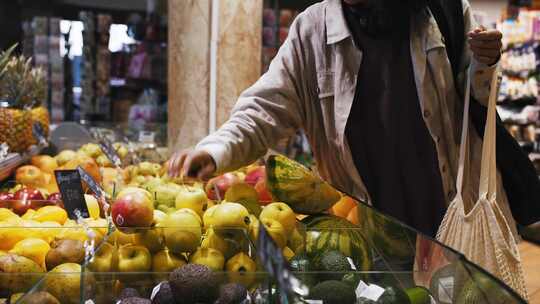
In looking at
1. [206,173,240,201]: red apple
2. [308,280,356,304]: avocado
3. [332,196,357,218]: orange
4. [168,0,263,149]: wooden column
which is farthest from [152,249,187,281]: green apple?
[168,0,263,149]: wooden column

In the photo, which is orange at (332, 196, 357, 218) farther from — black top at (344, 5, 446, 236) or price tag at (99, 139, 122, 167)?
price tag at (99, 139, 122, 167)

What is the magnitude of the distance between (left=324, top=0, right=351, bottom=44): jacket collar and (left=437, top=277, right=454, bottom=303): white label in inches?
42.4

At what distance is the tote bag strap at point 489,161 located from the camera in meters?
1.67

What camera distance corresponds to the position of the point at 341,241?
1360mm

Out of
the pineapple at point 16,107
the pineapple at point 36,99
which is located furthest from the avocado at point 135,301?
the pineapple at point 36,99

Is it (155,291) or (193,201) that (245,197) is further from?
(155,291)

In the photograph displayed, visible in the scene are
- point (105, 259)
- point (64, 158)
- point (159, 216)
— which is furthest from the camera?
point (64, 158)

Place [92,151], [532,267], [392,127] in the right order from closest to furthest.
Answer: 1. [392,127]
2. [92,151]
3. [532,267]

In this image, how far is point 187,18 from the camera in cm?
392

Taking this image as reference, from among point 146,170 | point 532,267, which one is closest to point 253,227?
point 146,170

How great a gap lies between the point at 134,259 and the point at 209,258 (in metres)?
0.15

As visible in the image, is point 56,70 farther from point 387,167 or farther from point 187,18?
point 387,167

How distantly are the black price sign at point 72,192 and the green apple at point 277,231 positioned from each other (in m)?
0.66

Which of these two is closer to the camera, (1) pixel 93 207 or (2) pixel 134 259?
(2) pixel 134 259
